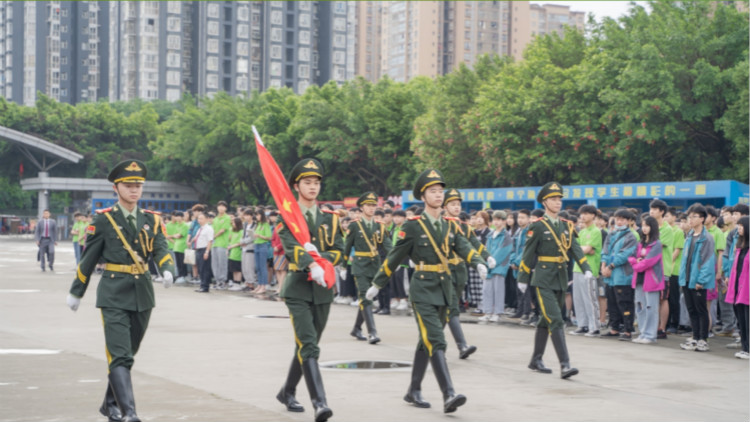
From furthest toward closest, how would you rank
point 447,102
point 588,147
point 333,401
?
point 447,102 < point 588,147 < point 333,401

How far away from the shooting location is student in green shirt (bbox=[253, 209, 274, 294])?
831 inches

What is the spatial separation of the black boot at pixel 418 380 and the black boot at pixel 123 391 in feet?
7.64

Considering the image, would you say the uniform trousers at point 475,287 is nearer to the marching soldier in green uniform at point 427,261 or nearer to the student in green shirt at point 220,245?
the student in green shirt at point 220,245

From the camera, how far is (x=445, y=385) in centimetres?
775

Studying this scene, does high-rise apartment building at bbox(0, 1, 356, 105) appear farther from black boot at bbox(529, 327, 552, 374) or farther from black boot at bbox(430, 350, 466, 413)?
black boot at bbox(430, 350, 466, 413)

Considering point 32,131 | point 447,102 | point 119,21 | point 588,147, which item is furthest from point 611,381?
point 119,21

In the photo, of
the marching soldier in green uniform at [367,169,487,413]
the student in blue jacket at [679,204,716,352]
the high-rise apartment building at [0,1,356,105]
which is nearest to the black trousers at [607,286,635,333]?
the student in blue jacket at [679,204,716,352]

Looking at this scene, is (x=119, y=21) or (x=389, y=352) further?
(x=119, y=21)

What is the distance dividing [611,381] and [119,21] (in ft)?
421

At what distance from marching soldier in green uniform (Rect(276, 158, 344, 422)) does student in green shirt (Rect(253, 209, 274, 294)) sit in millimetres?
13056

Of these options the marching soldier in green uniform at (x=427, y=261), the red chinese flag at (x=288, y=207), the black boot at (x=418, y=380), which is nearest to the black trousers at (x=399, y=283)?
the marching soldier in green uniform at (x=427, y=261)

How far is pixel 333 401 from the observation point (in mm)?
8234

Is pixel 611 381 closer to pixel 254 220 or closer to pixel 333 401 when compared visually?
pixel 333 401

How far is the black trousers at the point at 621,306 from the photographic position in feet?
44.3
